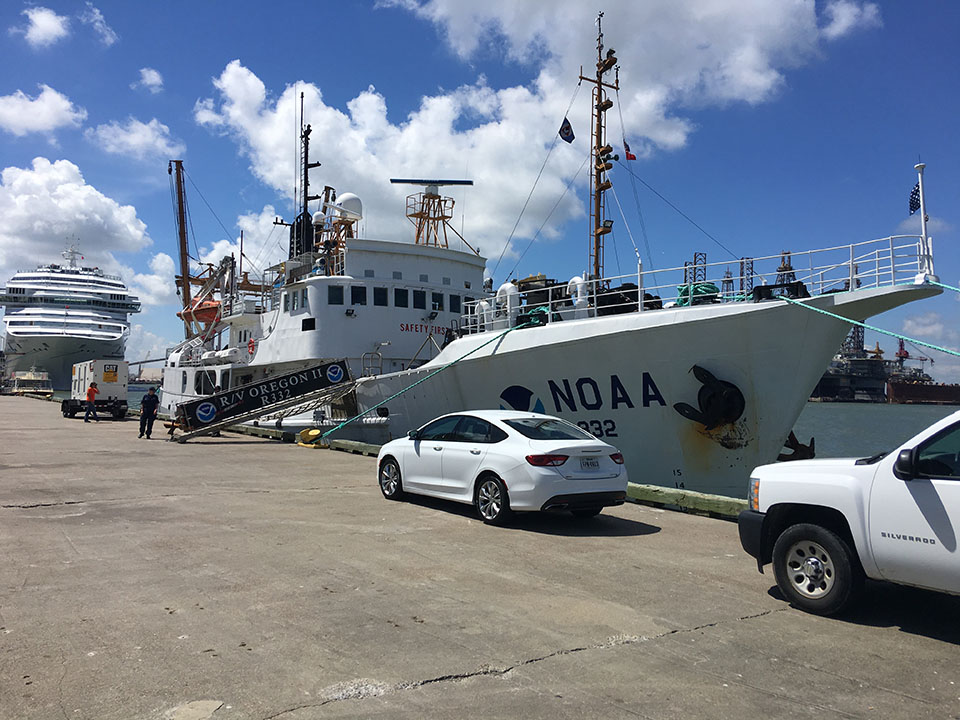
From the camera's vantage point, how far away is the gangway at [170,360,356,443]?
1956 centimetres

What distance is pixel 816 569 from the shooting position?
529cm

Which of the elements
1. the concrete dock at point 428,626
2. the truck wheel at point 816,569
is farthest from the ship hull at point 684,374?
the truck wheel at point 816,569

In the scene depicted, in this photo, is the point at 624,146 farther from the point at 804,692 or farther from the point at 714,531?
the point at 804,692

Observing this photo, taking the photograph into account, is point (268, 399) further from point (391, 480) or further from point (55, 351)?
point (55, 351)

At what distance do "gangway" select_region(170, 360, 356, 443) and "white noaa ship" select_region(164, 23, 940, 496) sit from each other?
536mm

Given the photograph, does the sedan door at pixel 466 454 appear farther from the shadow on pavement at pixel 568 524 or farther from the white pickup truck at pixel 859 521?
the white pickup truck at pixel 859 521

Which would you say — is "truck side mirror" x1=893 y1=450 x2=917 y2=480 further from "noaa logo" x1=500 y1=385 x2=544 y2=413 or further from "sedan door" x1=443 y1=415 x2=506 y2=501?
"noaa logo" x1=500 y1=385 x2=544 y2=413

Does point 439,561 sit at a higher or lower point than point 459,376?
lower

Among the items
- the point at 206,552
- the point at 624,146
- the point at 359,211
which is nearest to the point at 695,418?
the point at 206,552

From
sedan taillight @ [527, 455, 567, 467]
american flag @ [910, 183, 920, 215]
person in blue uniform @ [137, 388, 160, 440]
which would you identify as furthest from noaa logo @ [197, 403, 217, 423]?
american flag @ [910, 183, 920, 215]

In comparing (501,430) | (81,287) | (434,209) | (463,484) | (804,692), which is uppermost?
(81,287)

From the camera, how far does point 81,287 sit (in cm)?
8844

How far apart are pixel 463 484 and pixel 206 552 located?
3.15 m

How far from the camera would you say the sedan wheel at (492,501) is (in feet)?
27.0
